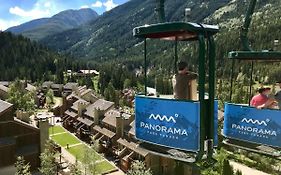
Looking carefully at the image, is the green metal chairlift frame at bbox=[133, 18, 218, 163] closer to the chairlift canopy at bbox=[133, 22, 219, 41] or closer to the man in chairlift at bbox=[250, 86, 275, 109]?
the chairlift canopy at bbox=[133, 22, 219, 41]

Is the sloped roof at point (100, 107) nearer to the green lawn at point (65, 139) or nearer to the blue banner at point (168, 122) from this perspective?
the green lawn at point (65, 139)

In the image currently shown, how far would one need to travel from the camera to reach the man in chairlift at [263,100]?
10.6 meters

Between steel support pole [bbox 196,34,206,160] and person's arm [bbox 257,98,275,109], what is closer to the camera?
steel support pole [bbox 196,34,206,160]

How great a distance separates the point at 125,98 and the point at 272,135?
8678 cm

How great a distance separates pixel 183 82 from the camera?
810 centimetres

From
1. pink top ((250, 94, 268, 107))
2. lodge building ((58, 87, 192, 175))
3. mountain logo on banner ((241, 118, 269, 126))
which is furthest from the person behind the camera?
lodge building ((58, 87, 192, 175))

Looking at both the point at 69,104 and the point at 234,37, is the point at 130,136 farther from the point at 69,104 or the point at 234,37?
the point at 234,37

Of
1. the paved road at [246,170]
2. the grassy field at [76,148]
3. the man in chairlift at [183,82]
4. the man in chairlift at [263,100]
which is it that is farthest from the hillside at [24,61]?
the man in chairlift at [183,82]

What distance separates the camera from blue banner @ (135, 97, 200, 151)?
7.17 m

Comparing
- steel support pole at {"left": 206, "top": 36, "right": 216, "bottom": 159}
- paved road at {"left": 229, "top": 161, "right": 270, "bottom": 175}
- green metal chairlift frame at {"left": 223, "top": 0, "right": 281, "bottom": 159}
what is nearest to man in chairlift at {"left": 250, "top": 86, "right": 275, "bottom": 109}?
green metal chairlift frame at {"left": 223, "top": 0, "right": 281, "bottom": 159}

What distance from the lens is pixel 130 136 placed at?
158ft

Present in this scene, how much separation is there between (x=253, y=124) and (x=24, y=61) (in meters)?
164

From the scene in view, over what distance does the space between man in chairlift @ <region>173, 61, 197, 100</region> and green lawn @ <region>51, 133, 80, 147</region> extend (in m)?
46.8

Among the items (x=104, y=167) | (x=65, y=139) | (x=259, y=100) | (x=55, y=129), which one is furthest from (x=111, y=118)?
(x=259, y=100)
